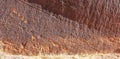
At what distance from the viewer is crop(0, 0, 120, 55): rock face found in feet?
9.54

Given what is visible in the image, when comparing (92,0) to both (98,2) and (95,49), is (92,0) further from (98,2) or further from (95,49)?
(95,49)

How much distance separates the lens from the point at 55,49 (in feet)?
9.61

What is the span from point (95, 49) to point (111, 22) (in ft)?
0.67

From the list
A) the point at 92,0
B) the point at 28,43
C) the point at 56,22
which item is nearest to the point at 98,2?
the point at 92,0

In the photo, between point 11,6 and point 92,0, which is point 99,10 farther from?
point 11,6

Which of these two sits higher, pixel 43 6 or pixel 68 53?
pixel 43 6

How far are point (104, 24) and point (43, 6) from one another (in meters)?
0.41

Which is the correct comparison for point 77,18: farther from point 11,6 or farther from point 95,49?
point 11,6

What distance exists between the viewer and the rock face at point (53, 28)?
2908mm

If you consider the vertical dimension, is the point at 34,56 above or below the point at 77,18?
below

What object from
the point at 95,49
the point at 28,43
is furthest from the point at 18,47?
the point at 95,49

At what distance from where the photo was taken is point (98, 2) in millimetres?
2871

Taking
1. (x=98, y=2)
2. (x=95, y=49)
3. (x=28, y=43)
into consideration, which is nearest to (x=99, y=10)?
(x=98, y=2)

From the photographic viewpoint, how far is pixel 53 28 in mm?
2922
